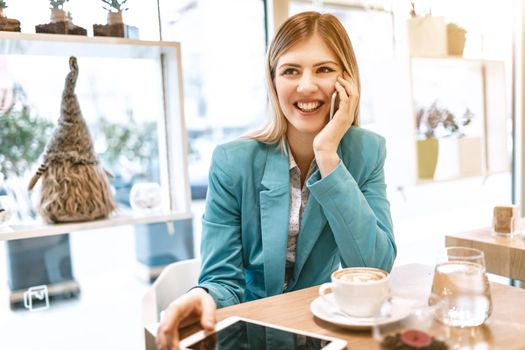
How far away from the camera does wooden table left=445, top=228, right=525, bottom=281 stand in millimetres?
1683

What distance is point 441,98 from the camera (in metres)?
2.79

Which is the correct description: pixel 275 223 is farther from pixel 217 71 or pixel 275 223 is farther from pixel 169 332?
pixel 217 71

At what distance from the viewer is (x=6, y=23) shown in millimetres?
1670

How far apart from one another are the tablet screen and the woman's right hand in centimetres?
3

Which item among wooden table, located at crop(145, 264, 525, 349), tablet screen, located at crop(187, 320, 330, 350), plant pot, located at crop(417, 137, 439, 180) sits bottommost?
wooden table, located at crop(145, 264, 525, 349)

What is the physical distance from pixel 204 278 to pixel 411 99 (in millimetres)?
1641

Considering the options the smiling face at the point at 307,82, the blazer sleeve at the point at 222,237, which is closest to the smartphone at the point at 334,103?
the smiling face at the point at 307,82

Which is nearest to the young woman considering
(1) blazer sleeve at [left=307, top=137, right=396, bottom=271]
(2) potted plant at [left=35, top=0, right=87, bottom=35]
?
(1) blazer sleeve at [left=307, top=137, right=396, bottom=271]

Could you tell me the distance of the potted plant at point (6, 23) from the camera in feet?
5.46

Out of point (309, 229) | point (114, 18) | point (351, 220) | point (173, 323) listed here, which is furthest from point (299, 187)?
point (114, 18)

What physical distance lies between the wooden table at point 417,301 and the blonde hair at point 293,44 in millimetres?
536

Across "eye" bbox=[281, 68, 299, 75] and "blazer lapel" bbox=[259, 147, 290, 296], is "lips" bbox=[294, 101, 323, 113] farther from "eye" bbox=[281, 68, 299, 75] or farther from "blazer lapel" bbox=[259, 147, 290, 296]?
"blazer lapel" bbox=[259, 147, 290, 296]

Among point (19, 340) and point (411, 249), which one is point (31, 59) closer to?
point (19, 340)

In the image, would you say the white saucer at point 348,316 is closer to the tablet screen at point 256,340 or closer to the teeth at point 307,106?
the tablet screen at point 256,340
